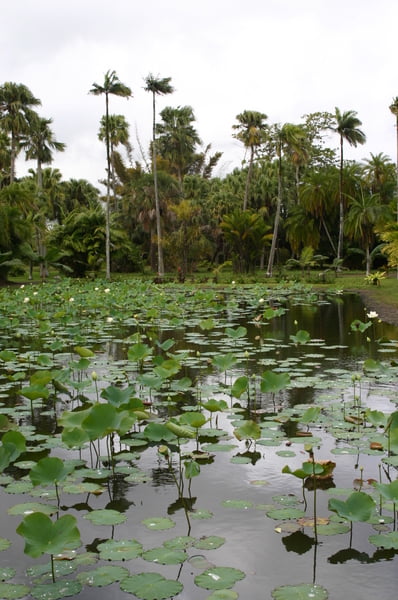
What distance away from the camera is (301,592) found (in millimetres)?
2496

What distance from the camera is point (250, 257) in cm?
3659

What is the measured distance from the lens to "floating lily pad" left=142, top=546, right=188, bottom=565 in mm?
2743

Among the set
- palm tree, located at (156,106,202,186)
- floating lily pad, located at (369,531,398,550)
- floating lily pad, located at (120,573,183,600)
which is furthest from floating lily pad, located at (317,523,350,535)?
palm tree, located at (156,106,202,186)

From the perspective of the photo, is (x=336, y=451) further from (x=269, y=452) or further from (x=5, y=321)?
(x=5, y=321)

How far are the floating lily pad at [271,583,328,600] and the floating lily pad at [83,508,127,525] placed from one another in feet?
3.19

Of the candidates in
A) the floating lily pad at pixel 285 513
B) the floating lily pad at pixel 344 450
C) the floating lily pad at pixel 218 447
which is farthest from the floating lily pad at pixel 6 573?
the floating lily pad at pixel 344 450

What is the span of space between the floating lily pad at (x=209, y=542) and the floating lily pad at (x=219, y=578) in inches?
8.6

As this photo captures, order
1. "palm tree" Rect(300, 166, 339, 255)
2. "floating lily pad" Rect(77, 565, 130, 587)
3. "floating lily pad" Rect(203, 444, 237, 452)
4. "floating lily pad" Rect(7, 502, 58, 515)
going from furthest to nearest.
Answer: "palm tree" Rect(300, 166, 339, 255) < "floating lily pad" Rect(203, 444, 237, 452) < "floating lily pad" Rect(7, 502, 58, 515) < "floating lily pad" Rect(77, 565, 130, 587)

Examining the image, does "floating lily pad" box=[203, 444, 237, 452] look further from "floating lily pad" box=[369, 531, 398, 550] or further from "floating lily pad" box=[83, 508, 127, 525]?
"floating lily pad" box=[369, 531, 398, 550]

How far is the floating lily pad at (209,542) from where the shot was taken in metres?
2.90

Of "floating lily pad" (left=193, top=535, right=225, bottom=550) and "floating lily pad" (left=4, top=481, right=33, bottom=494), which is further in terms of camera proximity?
"floating lily pad" (left=4, top=481, right=33, bottom=494)

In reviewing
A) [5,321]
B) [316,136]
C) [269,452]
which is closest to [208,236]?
[316,136]

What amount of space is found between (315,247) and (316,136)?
1277 centimetres

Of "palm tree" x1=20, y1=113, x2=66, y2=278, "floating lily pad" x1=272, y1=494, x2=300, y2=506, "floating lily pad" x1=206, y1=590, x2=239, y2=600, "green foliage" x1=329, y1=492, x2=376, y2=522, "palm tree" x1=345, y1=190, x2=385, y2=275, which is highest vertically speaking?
"palm tree" x1=20, y1=113, x2=66, y2=278
